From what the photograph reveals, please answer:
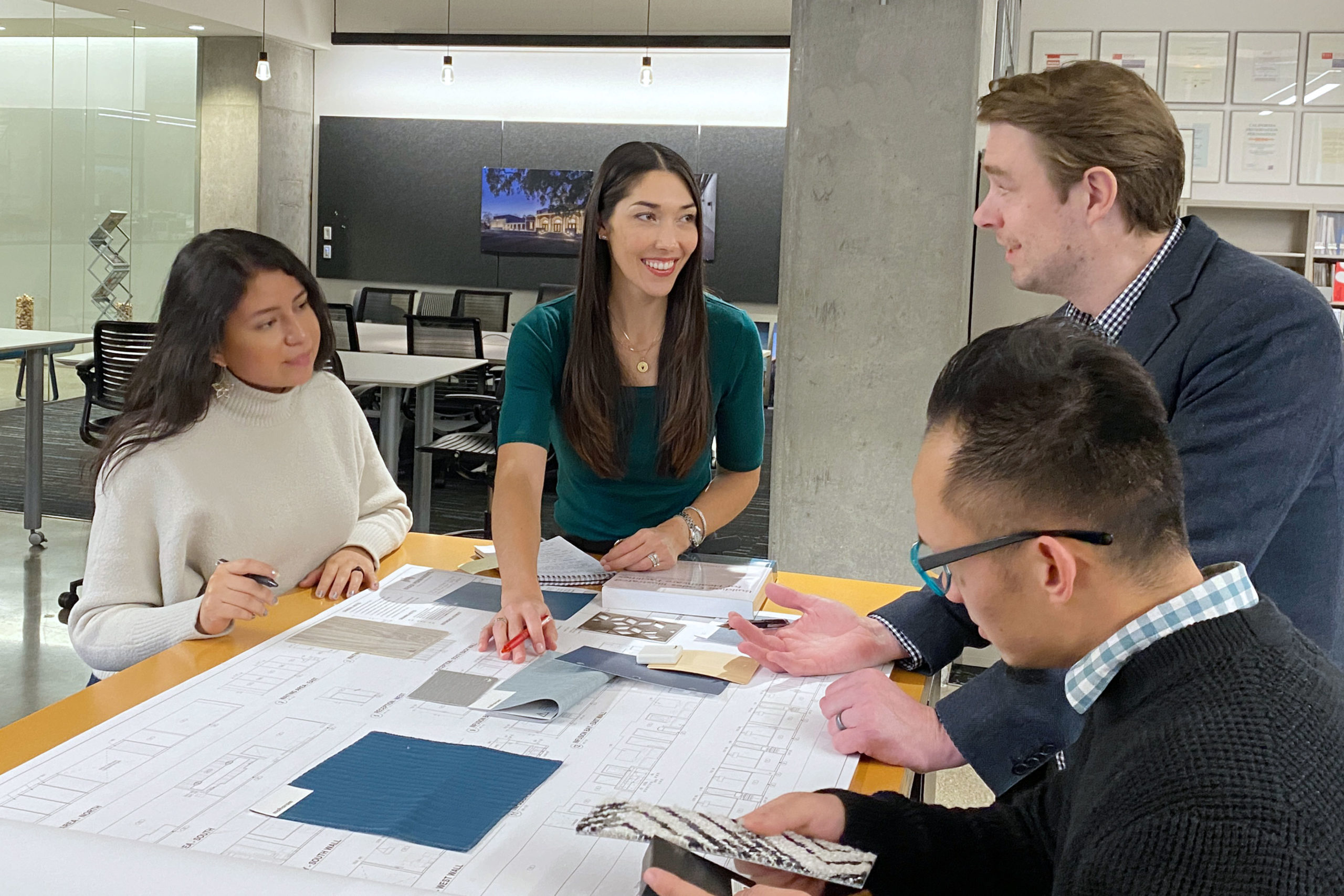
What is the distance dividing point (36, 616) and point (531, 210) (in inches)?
272

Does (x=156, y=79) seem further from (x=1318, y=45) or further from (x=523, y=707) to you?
(x=523, y=707)

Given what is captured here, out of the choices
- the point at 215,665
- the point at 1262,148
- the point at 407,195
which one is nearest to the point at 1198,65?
the point at 1262,148

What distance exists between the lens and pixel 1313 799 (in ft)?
2.58

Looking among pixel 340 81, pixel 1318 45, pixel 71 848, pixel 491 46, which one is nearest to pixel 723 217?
pixel 491 46

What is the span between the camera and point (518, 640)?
64.5 inches

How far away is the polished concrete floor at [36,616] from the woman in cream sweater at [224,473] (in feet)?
6.47

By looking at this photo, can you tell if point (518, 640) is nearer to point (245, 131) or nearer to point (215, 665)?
point (215, 665)

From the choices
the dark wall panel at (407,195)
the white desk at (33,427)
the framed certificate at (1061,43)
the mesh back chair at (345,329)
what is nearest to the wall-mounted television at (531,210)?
Result: the dark wall panel at (407,195)

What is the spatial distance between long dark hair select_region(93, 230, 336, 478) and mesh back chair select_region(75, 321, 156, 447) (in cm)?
359

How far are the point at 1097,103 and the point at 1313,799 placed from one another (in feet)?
3.48

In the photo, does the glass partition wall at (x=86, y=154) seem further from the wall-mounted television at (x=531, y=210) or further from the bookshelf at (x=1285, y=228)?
the bookshelf at (x=1285, y=228)

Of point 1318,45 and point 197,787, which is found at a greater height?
point 1318,45

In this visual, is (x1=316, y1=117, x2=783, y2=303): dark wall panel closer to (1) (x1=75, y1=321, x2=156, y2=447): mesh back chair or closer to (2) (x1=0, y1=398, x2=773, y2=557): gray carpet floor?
(2) (x1=0, y1=398, x2=773, y2=557): gray carpet floor

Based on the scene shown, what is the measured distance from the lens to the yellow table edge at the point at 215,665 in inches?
52.3
